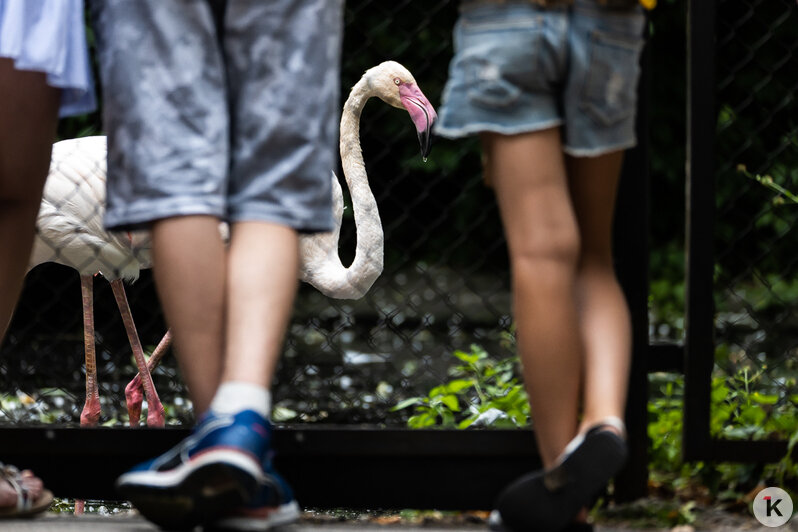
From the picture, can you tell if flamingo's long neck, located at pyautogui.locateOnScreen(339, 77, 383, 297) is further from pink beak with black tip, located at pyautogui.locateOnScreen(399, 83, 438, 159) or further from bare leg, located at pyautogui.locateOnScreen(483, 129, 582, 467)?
bare leg, located at pyautogui.locateOnScreen(483, 129, 582, 467)

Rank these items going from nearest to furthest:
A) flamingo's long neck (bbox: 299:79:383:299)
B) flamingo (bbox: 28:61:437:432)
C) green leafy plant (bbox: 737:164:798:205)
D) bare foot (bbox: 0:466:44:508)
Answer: bare foot (bbox: 0:466:44:508) < green leafy plant (bbox: 737:164:798:205) < flamingo (bbox: 28:61:437:432) < flamingo's long neck (bbox: 299:79:383:299)

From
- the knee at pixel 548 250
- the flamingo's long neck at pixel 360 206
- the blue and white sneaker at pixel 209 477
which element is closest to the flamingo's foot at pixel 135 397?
the flamingo's long neck at pixel 360 206

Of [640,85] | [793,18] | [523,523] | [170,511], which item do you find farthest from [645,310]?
[793,18]

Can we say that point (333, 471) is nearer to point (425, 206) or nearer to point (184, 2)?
point (184, 2)

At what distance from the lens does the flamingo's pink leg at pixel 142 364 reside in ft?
12.2

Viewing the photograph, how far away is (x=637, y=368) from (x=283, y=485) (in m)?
0.98

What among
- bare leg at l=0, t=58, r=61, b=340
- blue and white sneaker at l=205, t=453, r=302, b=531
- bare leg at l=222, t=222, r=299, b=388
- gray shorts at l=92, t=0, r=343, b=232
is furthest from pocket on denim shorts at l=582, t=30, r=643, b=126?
bare leg at l=0, t=58, r=61, b=340

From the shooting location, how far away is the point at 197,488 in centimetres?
160

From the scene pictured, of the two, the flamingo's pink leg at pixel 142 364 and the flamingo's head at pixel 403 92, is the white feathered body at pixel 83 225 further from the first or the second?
the flamingo's head at pixel 403 92

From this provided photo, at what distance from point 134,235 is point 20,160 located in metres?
1.77

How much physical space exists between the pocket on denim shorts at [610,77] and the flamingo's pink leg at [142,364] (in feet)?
7.20

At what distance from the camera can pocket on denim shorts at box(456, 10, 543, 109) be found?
5.90 ft

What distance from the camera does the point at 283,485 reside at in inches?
68.9

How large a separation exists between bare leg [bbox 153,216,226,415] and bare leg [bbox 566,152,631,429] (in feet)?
1.98
